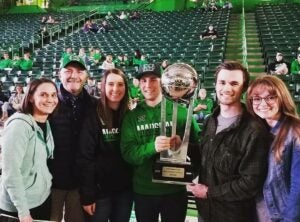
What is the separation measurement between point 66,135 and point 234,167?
1.03 metres

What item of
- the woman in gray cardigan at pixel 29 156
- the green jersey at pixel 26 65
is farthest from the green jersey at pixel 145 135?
the green jersey at pixel 26 65

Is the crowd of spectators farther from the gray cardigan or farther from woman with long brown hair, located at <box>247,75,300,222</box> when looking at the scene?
woman with long brown hair, located at <box>247,75,300,222</box>

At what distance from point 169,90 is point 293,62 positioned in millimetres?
6439

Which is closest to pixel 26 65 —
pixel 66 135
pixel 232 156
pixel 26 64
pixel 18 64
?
pixel 26 64

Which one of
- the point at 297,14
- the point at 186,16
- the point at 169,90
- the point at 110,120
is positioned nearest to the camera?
the point at 169,90

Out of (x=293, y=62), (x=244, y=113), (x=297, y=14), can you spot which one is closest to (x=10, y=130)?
(x=244, y=113)

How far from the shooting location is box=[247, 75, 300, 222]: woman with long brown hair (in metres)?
1.71

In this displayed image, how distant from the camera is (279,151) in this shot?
1743 mm

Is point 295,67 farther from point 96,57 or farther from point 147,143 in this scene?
point 147,143

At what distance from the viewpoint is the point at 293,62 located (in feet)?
25.3

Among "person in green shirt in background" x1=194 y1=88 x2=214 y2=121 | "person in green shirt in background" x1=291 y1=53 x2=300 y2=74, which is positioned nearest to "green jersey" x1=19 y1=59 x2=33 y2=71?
"person in green shirt in background" x1=194 y1=88 x2=214 y2=121

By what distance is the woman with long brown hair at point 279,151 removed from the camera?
1.71 meters

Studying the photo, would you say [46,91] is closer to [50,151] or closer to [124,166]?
[50,151]

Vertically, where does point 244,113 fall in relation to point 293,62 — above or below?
below
